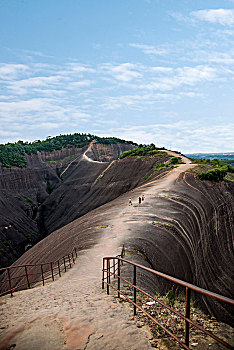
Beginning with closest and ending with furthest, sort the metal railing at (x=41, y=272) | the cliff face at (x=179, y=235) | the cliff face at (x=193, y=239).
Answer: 1. the metal railing at (x=41, y=272)
2. the cliff face at (x=193, y=239)
3. the cliff face at (x=179, y=235)

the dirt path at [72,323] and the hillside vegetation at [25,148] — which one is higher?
the hillside vegetation at [25,148]

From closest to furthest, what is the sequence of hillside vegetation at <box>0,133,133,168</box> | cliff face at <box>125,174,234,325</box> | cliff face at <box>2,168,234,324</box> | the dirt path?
the dirt path, cliff face at <box>125,174,234,325</box>, cliff face at <box>2,168,234,324</box>, hillside vegetation at <box>0,133,133,168</box>

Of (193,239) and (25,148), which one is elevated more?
(25,148)

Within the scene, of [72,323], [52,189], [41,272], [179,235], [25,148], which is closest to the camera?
[72,323]

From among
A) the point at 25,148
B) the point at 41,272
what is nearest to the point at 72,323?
the point at 41,272

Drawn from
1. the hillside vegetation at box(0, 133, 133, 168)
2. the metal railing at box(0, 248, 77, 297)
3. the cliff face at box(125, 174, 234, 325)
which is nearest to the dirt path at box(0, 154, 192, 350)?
the metal railing at box(0, 248, 77, 297)

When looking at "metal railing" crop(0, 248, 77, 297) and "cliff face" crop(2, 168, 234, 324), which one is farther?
"cliff face" crop(2, 168, 234, 324)

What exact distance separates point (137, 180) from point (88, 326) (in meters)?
39.5

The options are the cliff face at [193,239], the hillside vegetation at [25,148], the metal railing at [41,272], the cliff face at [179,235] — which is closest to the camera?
the metal railing at [41,272]

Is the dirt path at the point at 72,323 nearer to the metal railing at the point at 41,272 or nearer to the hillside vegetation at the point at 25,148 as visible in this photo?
the metal railing at the point at 41,272

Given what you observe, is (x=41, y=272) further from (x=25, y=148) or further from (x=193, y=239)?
(x=25, y=148)

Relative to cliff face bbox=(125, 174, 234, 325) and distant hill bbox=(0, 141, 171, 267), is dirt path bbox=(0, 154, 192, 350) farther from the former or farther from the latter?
distant hill bbox=(0, 141, 171, 267)

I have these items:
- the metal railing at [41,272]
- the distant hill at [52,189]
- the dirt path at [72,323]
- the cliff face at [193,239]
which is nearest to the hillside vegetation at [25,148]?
the distant hill at [52,189]

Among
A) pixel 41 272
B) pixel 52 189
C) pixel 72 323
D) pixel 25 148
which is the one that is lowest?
pixel 41 272
